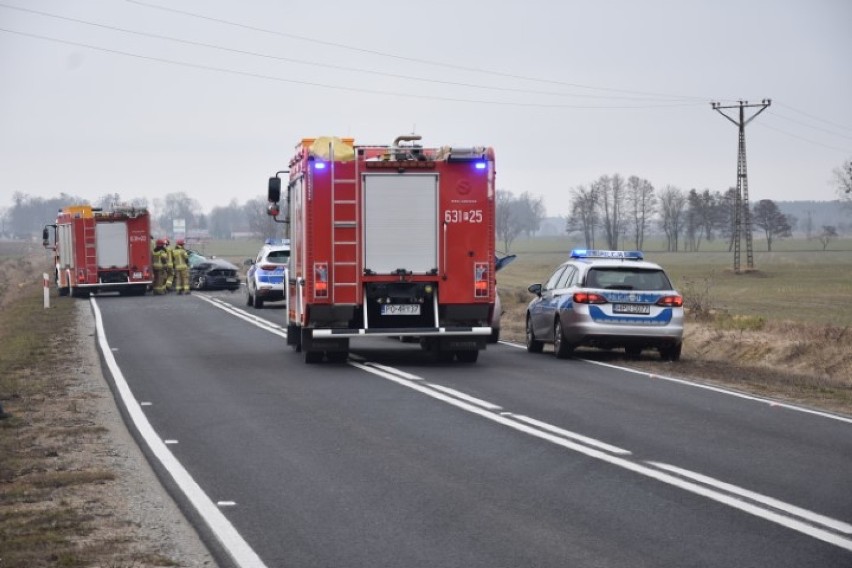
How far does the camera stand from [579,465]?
1022cm

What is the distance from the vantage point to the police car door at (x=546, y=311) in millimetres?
21250

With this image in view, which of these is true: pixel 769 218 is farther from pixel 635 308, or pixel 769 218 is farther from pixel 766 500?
pixel 766 500

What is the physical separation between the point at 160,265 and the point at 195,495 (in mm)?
38417

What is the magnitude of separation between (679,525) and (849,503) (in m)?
1.37

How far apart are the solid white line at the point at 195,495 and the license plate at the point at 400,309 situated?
4153 mm

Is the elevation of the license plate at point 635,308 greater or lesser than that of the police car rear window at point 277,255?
lesser

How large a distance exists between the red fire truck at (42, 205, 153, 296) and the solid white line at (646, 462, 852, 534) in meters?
37.2

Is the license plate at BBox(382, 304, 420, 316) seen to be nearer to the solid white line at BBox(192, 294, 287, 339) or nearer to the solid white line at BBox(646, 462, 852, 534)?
the solid white line at BBox(192, 294, 287, 339)

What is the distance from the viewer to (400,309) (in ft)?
62.7

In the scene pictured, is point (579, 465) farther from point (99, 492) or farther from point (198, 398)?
point (198, 398)

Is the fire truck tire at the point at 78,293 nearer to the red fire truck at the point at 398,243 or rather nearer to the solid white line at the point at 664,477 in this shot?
the red fire truck at the point at 398,243

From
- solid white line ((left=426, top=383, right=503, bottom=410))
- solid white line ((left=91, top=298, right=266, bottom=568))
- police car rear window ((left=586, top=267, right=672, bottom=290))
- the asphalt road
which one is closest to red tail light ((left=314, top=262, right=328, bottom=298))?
the asphalt road

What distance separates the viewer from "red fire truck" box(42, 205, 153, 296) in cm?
4509

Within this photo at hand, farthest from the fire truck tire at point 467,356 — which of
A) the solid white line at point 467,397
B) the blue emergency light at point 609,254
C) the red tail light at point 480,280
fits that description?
the solid white line at point 467,397
